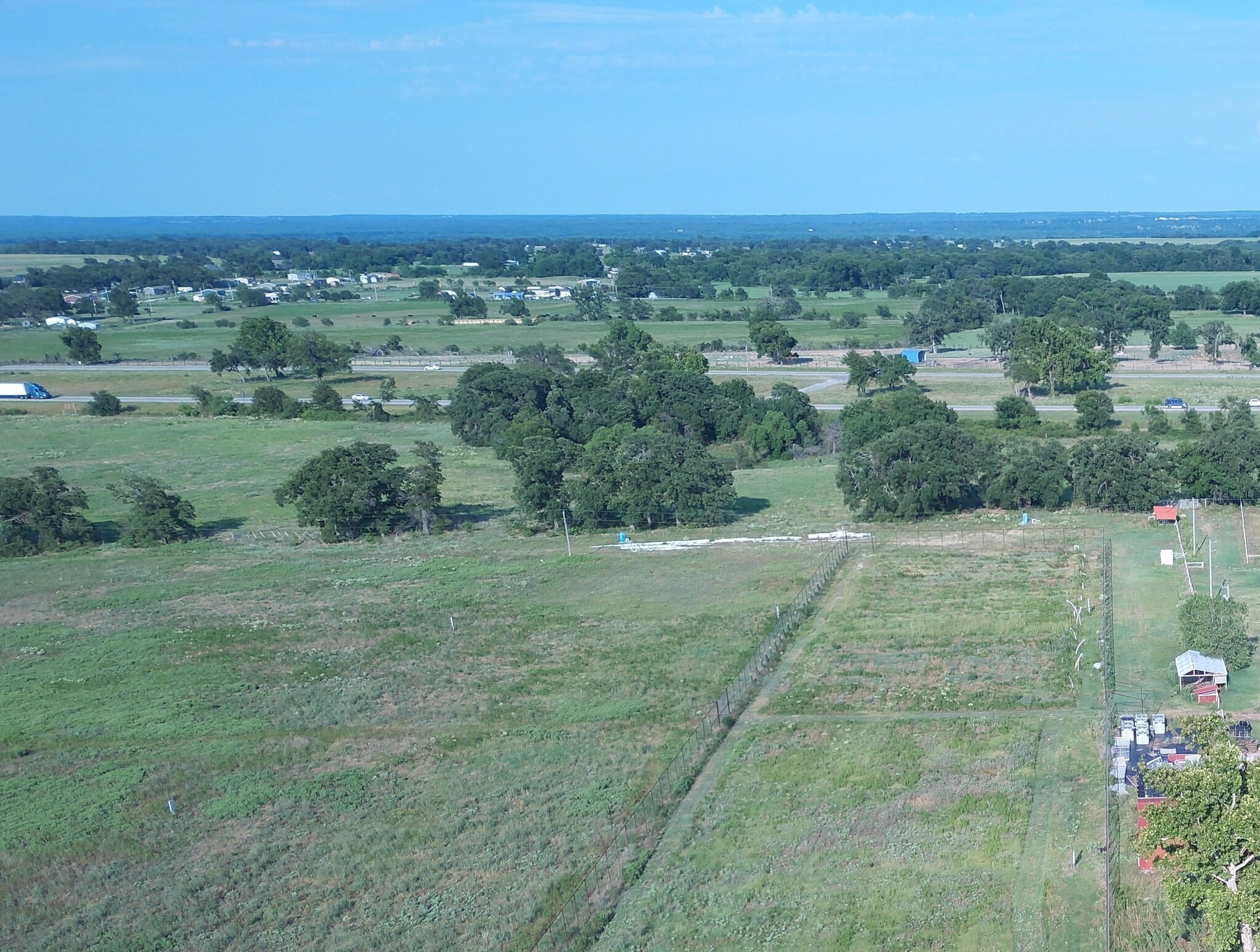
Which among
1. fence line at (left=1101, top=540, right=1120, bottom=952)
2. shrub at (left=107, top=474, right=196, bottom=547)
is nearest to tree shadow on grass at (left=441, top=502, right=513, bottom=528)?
shrub at (left=107, top=474, right=196, bottom=547)

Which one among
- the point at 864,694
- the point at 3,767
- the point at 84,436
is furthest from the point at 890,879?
the point at 84,436

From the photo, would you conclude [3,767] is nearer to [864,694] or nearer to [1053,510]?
[864,694]

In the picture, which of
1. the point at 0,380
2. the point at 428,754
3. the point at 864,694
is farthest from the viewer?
the point at 0,380

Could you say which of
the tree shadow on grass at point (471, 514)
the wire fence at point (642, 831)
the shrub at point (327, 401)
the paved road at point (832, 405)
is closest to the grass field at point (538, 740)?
the wire fence at point (642, 831)

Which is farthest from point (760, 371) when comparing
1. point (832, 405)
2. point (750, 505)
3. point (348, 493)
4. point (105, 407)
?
point (348, 493)

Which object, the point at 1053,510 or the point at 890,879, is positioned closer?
the point at 890,879

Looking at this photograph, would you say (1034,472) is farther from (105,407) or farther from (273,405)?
(105,407)

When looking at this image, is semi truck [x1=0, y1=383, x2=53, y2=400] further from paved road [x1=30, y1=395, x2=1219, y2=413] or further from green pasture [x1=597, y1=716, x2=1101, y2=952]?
green pasture [x1=597, y1=716, x2=1101, y2=952]
